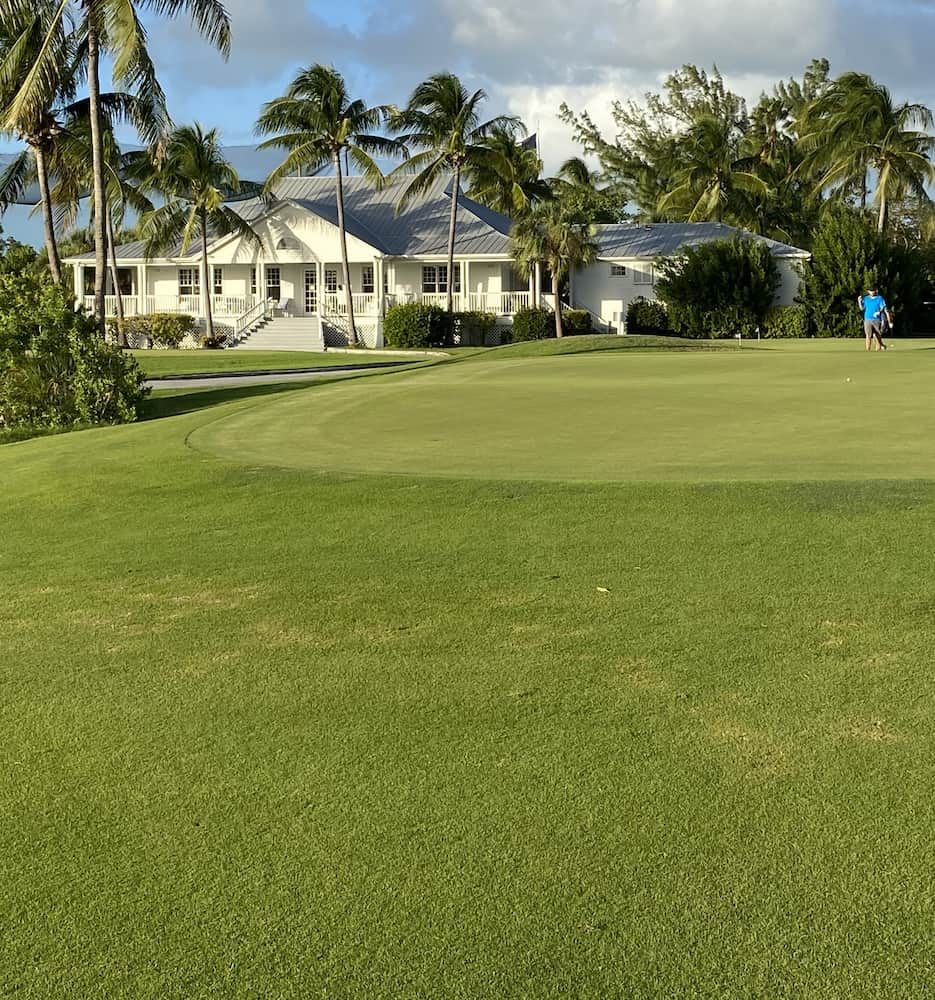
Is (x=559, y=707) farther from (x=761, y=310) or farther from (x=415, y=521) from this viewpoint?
(x=761, y=310)

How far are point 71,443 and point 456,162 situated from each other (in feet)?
131

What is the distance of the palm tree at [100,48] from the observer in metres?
28.2

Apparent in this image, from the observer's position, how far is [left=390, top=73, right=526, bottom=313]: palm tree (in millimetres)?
51844

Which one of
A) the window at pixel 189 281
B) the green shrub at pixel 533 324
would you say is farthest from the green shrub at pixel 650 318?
the window at pixel 189 281

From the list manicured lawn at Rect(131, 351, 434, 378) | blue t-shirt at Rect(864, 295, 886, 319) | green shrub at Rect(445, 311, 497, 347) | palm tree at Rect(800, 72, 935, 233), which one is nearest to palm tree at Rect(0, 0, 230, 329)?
manicured lawn at Rect(131, 351, 434, 378)

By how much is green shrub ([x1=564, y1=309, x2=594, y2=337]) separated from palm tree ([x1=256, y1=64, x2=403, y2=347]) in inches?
397

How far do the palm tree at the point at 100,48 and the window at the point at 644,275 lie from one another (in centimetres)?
2911

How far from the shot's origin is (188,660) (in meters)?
5.93

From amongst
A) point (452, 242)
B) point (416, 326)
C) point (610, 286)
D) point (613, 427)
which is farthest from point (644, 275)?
point (613, 427)

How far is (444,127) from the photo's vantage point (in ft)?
171

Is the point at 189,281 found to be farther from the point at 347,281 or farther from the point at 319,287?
the point at 347,281

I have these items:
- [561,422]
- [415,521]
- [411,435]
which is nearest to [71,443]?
[411,435]

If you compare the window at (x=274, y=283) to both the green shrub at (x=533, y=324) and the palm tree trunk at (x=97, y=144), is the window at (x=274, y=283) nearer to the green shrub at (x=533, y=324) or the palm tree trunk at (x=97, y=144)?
the green shrub at (x=533, y=324)

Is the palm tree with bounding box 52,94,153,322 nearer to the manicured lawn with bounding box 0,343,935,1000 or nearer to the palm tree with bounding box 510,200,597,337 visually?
the palm tree with bounding box 510,200,597,337
